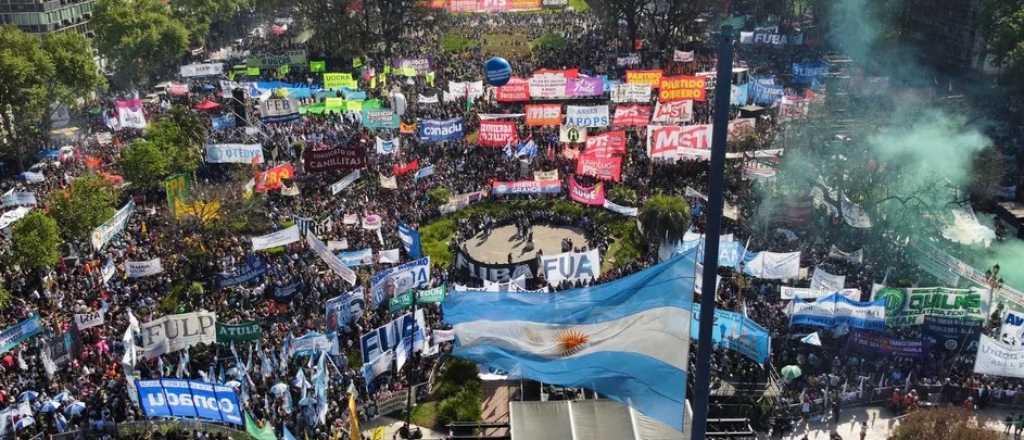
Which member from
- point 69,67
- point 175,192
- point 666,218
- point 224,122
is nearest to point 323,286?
point 175,192

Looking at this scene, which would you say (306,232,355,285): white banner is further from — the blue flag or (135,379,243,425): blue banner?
(135,379,243,425): blue banner

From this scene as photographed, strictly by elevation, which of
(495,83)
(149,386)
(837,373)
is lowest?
(837,373)

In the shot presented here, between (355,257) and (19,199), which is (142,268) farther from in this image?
(19,199)

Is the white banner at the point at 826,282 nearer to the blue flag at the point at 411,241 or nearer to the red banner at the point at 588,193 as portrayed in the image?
the red banner at the point at 588,193

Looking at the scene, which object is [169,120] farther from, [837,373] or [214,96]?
[837,373]

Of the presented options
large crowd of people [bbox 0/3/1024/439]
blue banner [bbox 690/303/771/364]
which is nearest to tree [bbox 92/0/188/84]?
large crowd of people [bbox 0/3/1024/439]

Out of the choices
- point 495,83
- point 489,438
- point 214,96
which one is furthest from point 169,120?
point 489,438

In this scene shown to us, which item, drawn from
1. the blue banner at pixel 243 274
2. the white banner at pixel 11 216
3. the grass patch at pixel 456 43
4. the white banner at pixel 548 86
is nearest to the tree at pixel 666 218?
the blue banner at pixel 243 274
